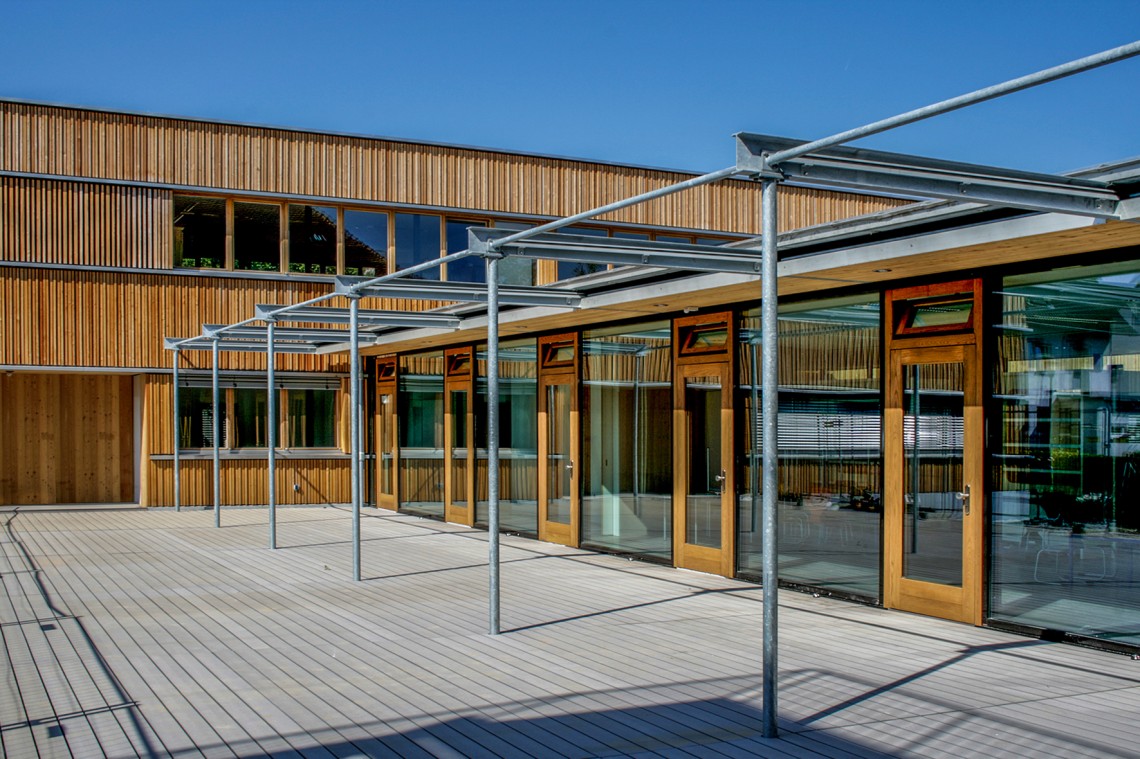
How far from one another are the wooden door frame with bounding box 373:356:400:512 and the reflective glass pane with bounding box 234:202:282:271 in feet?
8.98

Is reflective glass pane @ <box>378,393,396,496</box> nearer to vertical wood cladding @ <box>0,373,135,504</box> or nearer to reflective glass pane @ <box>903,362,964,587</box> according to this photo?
vertical wood cladding @ <box>0,373,135,504</box>

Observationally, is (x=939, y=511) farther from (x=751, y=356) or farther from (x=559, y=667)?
(x=559, y=667)

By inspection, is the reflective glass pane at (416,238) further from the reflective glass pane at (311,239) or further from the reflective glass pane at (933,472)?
the reflective glass pane at (933,472)

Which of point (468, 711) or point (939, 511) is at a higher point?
point (939, 511)

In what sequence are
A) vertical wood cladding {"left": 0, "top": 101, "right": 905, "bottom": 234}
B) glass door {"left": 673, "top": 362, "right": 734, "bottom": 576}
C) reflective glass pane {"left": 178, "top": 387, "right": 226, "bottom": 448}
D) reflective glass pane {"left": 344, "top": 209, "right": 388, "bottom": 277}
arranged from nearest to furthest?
glass door {"left": 673, "top": 362, "right": 734, "bottom": 576} < vertical wood cladding {"left": 0, "top": 101, "right": 905, "bottom": 234} < reflective glass pane {"left": 178, "top": 387, "right": 226, "bottom": 448} < reflective glass pane {"left": 344, "top": 209, "right": 388, "bottom": 277}

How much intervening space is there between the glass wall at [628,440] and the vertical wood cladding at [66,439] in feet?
35.6

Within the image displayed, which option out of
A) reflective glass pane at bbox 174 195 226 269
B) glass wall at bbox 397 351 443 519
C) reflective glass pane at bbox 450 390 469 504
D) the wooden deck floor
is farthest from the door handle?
reflective glass pane at bbox 174 195 226 269

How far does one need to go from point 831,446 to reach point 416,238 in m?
12.7

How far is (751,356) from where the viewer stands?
10.9 meters

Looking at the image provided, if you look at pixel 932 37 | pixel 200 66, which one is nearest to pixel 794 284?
pixel 932 37

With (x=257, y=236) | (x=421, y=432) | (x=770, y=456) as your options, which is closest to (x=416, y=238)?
(x=257, y=236)

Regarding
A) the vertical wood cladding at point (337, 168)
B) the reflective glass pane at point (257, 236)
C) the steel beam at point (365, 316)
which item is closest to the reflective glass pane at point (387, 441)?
the reflective glass pane at point (257, 236)

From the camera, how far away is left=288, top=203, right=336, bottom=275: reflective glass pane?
66.7 ft

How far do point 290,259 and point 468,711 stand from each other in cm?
1544
